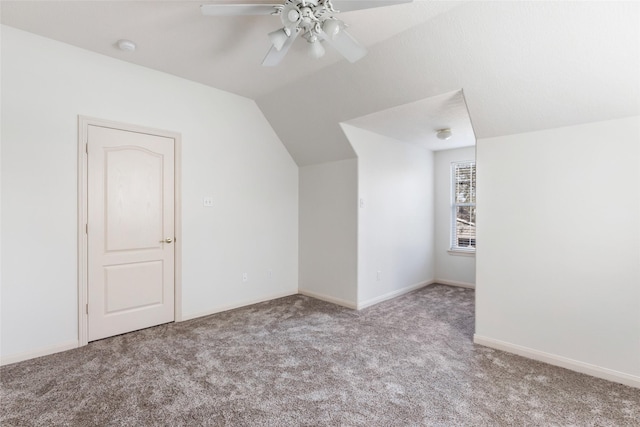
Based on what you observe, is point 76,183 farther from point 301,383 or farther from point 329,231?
point 329,231

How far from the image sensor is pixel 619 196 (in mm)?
2350

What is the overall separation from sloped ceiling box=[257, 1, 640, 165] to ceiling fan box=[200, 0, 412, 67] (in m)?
0.70

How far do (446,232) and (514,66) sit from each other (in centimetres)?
351

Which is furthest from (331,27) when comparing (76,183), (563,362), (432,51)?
(563,362)

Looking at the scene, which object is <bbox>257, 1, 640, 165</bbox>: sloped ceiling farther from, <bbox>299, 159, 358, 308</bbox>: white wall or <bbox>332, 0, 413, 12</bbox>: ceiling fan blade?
<bbox>299, 159, 358, 308</bbox>: white wall

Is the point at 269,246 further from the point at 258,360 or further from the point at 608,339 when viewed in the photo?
the point at 608,339

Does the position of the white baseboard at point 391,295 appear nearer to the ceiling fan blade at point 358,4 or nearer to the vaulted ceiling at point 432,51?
the vaulted ceiling at point 432,51

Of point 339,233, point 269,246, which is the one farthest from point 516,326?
point 269,246

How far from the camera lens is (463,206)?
5348 millimetres

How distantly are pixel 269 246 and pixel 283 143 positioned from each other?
1.44 metres

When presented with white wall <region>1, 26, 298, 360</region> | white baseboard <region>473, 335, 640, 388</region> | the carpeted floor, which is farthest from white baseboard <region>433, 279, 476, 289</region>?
white wall <region>1, 26, 298, 360</region>

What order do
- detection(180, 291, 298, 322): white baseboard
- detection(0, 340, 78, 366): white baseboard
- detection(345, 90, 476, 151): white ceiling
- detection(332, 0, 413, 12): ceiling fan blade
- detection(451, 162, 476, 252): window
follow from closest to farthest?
detection(332, 0, 413, 12): ceiling fan blade < detection(0, 340, 78, 366): white baseboard < detection(345, 90, 476, 151): white ceiling < detection(180, 291, 298, 322): white baseboard < detection(451, 162, 476, 252): window

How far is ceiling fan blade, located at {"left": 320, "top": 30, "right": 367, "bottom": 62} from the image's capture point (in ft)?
6.89

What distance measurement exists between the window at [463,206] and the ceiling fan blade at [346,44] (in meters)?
3.66
